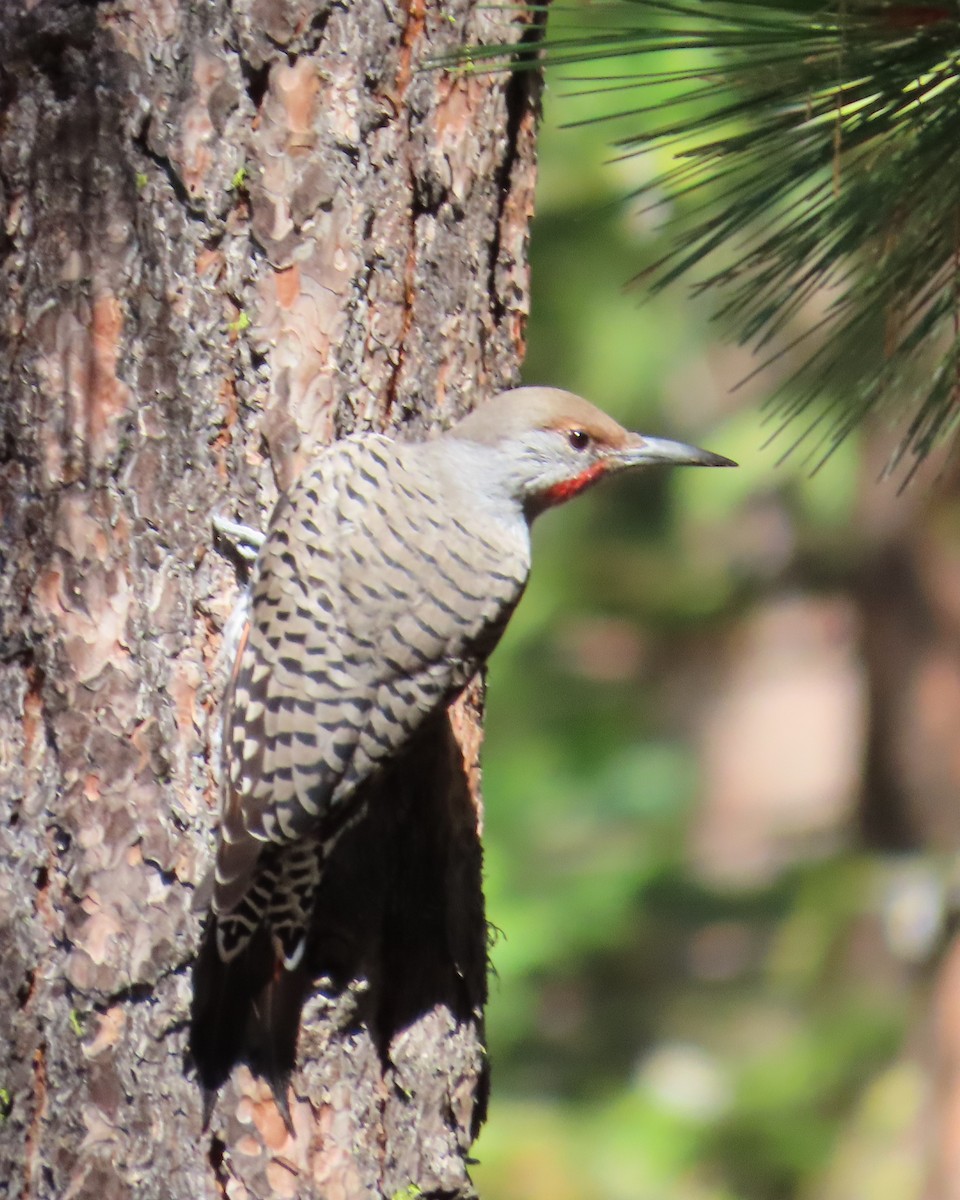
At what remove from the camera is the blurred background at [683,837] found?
662 cm

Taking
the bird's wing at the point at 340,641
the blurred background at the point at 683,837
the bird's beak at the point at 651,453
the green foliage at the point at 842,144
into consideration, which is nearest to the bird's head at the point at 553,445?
the bird's beak at the point at 651,453

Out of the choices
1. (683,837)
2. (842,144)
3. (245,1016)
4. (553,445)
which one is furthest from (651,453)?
(683,837)

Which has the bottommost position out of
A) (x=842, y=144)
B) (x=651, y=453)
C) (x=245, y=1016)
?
(x=245, y=1016)

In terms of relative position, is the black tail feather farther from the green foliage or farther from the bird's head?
the green foliage

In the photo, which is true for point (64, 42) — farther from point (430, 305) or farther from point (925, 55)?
point (925, 55)

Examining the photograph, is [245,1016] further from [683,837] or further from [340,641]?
[683,837]

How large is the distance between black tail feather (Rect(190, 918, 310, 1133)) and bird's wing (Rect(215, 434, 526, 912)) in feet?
0.55

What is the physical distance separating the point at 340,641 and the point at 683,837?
21.6ft

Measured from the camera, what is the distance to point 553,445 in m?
3.14

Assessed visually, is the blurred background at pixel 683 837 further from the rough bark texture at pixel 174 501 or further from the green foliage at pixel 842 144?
the rough bark texture at pixel 174 501

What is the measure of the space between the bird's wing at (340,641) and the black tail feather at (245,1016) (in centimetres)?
17

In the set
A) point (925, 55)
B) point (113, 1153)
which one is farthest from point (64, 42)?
point (113, 1153)

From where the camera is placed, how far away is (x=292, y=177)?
2668mm

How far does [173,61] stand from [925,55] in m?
1.26
